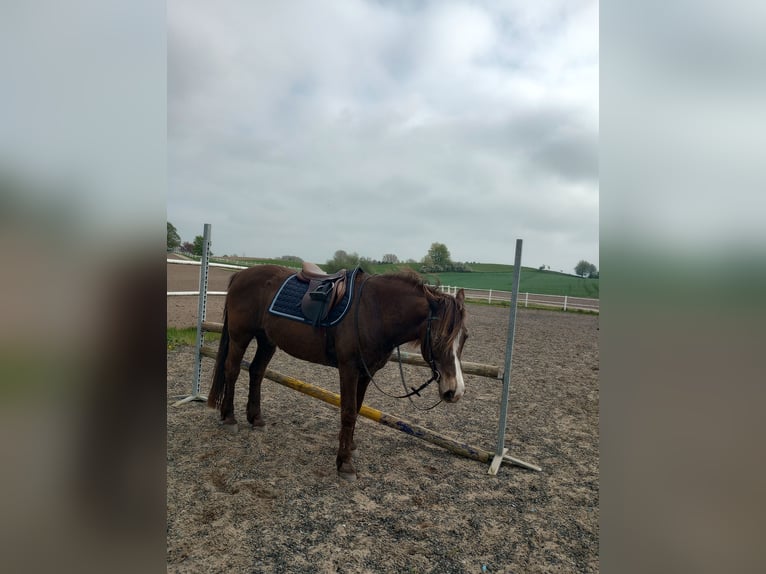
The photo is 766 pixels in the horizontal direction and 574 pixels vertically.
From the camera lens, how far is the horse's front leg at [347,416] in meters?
3.28

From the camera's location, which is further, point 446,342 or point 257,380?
point 257,380

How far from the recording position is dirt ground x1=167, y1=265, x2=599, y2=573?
2383 millimetres

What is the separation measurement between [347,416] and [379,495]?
24.9 inches

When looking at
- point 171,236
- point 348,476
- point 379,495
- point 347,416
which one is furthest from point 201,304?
point 171,236

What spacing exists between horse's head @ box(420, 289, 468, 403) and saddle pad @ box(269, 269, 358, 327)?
724 mm

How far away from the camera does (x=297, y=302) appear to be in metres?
3.63

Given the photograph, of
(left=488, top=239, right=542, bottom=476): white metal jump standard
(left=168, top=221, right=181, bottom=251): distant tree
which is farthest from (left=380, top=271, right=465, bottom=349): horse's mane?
(left=168, top=221, right=181, bottom=251): distant tree

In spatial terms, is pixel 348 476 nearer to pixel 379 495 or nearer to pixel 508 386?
pixel 379 495

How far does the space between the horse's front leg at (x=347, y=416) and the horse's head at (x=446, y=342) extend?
2.10ft
